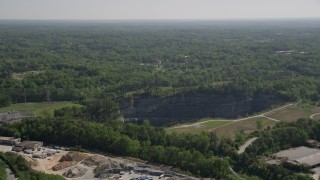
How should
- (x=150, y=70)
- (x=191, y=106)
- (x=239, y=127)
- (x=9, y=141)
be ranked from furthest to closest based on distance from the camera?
(x=150, y=70), (x=191, y=106), (x=239, y=127), (x=9, y=141)

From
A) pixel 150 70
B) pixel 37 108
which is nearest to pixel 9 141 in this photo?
pixel 37 108

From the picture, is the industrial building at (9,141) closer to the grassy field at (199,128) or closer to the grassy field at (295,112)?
the grassy field at (199,128)

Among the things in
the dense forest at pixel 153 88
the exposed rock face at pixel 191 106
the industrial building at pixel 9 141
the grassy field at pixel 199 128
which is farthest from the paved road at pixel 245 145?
the industrial building at pixel 9 141

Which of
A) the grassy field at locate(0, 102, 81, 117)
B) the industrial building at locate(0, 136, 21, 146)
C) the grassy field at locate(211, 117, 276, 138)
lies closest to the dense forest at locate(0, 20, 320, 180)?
the industrial building at locate(0, 136, 21, 146)

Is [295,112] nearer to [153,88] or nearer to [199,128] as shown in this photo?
[199,128]

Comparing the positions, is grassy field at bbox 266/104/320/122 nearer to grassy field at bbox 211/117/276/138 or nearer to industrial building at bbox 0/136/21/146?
grassy field at bbox 211/117/276/138

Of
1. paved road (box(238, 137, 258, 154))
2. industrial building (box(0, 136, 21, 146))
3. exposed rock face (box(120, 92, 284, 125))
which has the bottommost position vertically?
exposed rock face (box(120, 92, 284, 125))
